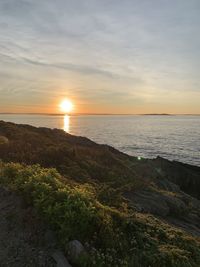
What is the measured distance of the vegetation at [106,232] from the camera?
755cm

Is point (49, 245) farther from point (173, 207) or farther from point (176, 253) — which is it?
point (173, 207)

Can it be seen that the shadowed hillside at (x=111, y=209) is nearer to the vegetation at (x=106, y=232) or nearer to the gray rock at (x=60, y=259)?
the vegetation at (x=106, y=232)

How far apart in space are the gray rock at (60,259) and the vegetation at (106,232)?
280 mm

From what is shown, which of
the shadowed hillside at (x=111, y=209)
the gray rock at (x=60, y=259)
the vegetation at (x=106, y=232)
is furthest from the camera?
the shadowed hillside at (x=111, y=209)

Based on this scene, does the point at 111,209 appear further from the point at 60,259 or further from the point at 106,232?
the point at 60,259

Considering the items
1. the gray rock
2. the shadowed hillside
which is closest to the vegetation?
the shadowed hillside

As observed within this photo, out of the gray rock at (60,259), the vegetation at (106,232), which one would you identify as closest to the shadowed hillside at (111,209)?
the vegetation at (106,232)

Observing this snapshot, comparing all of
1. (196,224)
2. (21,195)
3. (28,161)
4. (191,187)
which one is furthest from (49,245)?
(191,187)

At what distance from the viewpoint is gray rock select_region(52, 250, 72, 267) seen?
6953 millimetres

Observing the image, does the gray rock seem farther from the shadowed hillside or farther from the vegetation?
the shadowed hillside

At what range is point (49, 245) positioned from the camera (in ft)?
25.1

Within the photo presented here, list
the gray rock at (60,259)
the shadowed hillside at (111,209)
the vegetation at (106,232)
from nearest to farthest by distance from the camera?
the gray rock at (60,259), the vegetation at (106,232), the shadowed hillside at (111,209)

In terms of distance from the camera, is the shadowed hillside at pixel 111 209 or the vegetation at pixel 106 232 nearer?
the vegetation at pixel 106 232

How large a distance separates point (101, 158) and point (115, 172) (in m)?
3.69
